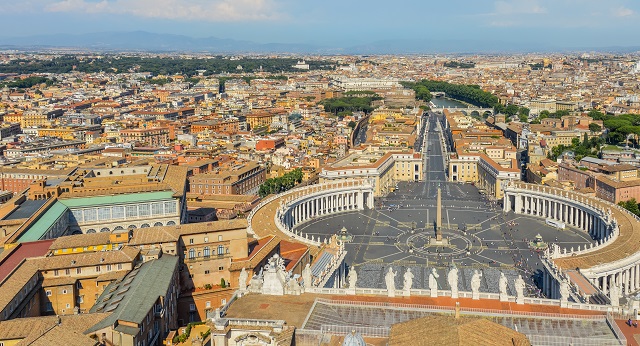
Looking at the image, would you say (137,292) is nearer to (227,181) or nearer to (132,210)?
(132,210)

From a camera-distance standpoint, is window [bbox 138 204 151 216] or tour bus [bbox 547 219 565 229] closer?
window [bbox 138 204 151 216]

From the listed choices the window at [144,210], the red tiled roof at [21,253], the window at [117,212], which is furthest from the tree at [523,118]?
the red tiled roof at [21,253]

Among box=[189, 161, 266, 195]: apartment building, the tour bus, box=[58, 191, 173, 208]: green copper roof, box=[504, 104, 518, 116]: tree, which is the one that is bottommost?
the tour bus

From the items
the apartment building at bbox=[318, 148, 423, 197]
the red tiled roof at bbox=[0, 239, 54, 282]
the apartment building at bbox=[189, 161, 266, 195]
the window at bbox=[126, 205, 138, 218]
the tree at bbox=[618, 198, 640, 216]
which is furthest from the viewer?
the apartment building at bbox=[318, 148, 423, 197]

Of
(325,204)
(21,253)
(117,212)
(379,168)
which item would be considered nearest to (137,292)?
(21,253)

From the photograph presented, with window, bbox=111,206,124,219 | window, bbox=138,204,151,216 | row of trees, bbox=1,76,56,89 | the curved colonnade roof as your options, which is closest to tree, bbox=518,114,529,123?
the curved colonnade roof

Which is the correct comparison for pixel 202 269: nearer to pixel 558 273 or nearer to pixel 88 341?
pixel 88 341

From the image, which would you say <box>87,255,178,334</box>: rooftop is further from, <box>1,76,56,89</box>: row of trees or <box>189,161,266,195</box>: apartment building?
<box>1,76,56,89</box>: row of trees

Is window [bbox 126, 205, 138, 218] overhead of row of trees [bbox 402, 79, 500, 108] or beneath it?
beneath
